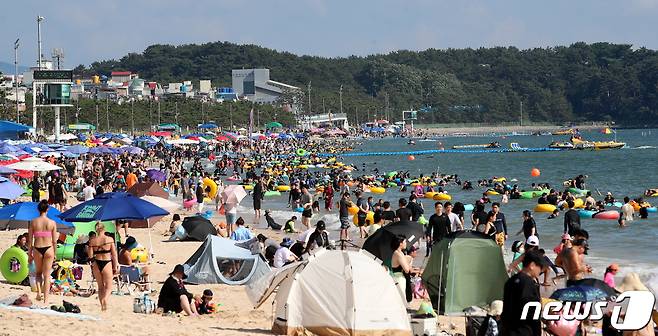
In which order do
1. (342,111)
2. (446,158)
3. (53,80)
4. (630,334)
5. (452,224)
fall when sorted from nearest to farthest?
(630,334) < (452,224) < (53,80) < (446,158) < (342,111)

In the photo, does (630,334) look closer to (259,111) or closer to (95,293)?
(95,293)

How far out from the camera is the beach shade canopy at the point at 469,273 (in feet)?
44.1

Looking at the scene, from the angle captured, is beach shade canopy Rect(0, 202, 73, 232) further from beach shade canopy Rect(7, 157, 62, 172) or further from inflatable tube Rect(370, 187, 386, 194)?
inflatable tube Rect(370, 187, 386, 194)

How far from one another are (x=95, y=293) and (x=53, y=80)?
203ft

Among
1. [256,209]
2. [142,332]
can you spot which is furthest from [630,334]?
[256,209]

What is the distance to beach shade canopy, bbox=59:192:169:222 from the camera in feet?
53.7

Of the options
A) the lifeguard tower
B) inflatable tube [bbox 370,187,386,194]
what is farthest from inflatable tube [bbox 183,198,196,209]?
the lifeguard tower

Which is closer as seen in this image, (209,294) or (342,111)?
(209,294)

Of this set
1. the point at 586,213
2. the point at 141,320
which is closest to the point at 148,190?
→ the point at 586,213

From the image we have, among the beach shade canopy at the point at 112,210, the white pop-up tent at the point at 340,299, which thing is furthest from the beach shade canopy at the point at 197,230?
the white pop-up tent at the point at 340,299

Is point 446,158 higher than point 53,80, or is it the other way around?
point 53,80

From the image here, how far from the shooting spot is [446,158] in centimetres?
9531

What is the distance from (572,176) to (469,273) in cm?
5281

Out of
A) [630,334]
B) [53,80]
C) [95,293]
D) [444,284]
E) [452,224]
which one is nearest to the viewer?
[630,334]
